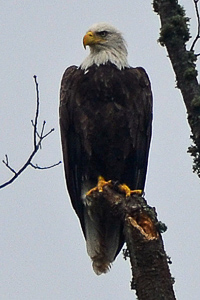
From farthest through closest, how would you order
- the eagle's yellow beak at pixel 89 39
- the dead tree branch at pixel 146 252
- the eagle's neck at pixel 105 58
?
1. the eagle's yellow beak at pixel 89 39
2. the eagle's neck at pixel 105 58
3. the dead tree branch at pixel 146 252

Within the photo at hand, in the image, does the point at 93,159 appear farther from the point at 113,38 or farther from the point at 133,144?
the point at 113,38

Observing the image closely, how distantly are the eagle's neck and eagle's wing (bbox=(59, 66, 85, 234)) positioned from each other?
0.56 ft

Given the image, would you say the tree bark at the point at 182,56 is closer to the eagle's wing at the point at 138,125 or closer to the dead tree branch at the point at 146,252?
the dead tree branch at the point at 146,252

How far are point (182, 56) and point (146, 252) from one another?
1.43 m

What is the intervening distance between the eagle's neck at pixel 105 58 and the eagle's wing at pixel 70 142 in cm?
17

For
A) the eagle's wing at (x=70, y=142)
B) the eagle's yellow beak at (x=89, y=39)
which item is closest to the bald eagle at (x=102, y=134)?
the eagle's wing at (x=70, y=142)

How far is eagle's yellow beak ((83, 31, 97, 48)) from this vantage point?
689 cm

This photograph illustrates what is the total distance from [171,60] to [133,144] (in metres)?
1.75

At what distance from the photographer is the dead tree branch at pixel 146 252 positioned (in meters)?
3.95

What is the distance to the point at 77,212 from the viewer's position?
6574 mm

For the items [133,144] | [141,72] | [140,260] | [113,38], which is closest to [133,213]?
[140,260]

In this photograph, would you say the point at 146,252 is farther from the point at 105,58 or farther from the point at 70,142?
the point at 105,58

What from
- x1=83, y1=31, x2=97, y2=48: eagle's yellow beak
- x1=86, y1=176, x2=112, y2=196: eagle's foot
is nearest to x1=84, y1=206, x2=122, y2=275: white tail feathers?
x1=86, y1=176, x2=112, y2=196: eagle's foot

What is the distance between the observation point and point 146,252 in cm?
411
